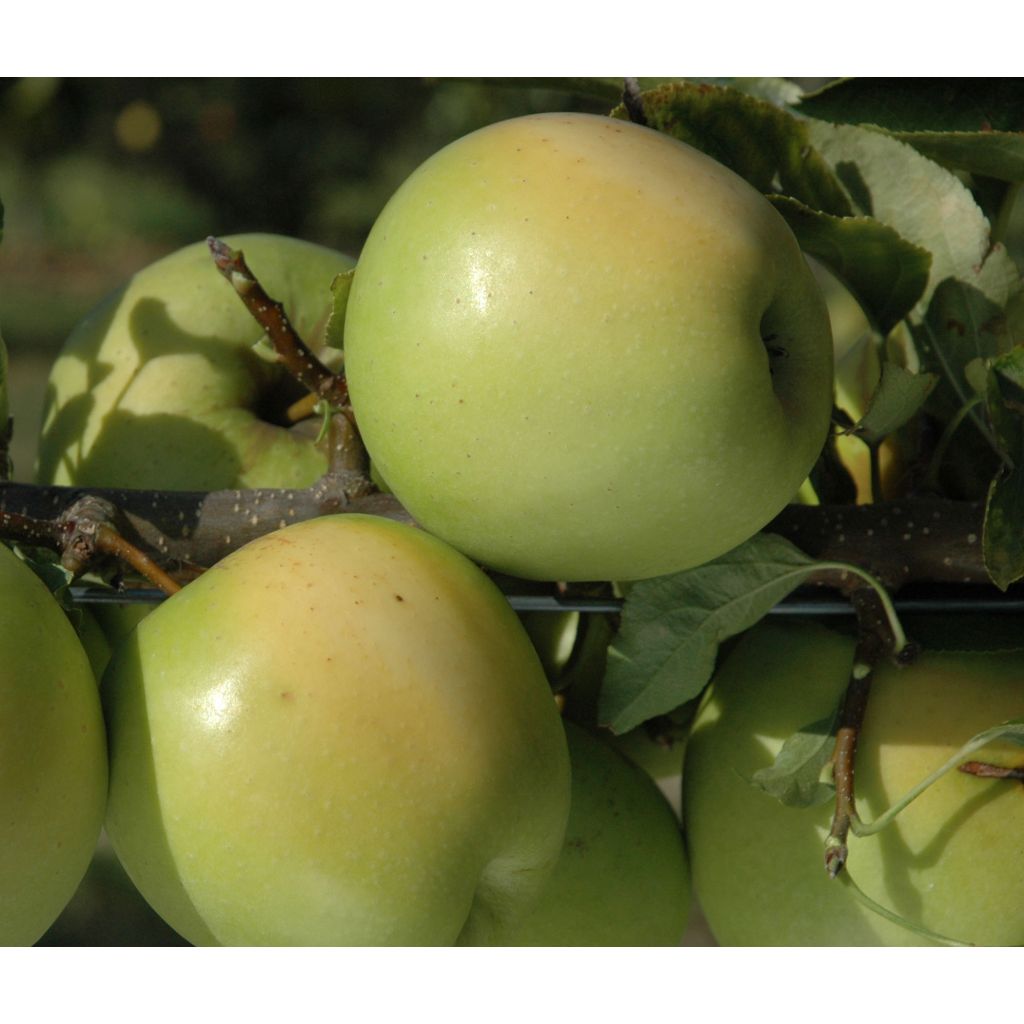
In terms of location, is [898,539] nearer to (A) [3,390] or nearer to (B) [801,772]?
(B) [801,772]

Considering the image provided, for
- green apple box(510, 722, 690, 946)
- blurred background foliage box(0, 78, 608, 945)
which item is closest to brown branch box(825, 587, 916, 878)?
green apple box(510, 722, 690, 946)

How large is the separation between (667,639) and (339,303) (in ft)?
0.82

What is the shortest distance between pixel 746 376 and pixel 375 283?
7.2 inches

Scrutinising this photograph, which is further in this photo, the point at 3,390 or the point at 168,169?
the point at 168,169

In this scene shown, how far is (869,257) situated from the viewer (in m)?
0.69

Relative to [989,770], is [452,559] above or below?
above

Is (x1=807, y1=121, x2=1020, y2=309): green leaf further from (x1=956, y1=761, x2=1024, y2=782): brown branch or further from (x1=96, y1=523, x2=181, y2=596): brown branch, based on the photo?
(x1=96, y1=523, x2=181, y2=596): brown branch

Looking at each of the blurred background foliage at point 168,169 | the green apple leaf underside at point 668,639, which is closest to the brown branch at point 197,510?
the green apple leaf underside at point 668,639

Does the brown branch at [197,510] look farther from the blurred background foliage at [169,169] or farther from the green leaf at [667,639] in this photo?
the blurred background foliage at [169,169]

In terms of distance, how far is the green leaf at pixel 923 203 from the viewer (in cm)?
72

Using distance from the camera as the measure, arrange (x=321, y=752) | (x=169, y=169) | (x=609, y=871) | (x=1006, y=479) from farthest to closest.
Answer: (x=169, y=169), (x=609, y=871), (x=1006, y=479), (x=321, y=752)

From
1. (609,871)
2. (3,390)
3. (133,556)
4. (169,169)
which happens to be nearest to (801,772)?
(609,871)

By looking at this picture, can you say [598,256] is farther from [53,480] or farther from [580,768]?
[53,480]

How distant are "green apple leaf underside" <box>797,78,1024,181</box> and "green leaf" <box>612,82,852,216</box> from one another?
37mm
